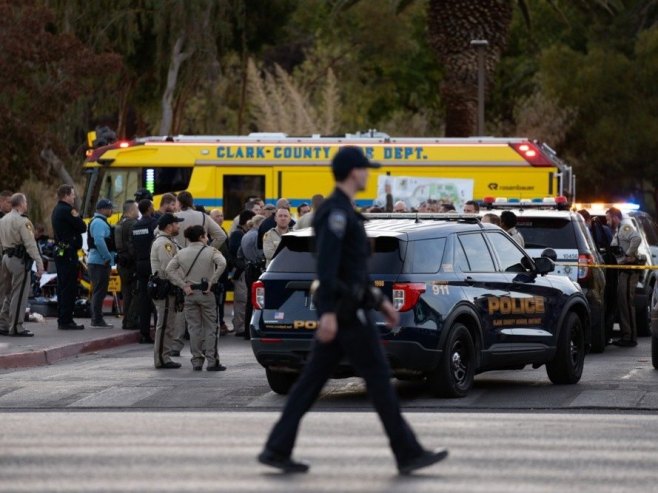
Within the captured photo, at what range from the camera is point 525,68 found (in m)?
59.0

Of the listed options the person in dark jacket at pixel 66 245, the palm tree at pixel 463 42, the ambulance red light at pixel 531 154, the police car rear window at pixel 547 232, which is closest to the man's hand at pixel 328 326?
the police car rear window at pixel 547 232

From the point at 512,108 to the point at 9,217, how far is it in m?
40.8

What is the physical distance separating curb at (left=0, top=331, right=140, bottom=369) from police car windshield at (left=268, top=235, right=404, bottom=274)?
16.6 feet

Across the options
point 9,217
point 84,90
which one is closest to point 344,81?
point 84,90

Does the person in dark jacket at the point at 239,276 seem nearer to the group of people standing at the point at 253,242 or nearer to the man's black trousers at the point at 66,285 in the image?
the group of people standing at the point at 253,242

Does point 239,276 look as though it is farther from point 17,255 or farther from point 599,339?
point 599,339

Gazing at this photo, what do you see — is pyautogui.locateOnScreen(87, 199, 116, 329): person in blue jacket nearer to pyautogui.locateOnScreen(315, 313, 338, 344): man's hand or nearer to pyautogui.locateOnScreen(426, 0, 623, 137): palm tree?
pyautogui.locateOnScreen(315, 313, 338, 344): man's hand

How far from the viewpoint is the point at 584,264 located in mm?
19172

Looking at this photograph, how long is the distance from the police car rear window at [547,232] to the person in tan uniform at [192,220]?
3.91m

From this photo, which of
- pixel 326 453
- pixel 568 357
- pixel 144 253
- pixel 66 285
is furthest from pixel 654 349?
pixel 66 285

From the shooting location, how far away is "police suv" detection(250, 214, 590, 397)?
45.2 ft

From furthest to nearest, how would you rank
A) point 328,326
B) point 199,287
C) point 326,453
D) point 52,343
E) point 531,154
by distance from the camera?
point 531,154 → point 52,343 → point 199,287 → point 326,453 → point 328,326

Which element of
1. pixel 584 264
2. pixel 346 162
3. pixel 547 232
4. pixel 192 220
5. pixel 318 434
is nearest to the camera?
pixel 346 162

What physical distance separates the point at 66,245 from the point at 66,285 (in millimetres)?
580
